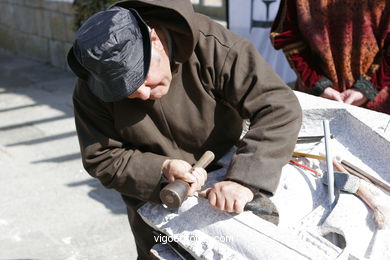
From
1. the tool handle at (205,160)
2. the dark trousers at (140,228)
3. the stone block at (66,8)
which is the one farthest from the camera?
the stone block at (66,8)

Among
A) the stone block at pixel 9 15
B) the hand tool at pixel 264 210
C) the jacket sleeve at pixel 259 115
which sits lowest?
the stone block at pixel 9 15

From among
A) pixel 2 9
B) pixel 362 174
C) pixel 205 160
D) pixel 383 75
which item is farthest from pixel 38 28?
pixel 362 174

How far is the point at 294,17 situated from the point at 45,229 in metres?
1.97

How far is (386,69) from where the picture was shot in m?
2.37

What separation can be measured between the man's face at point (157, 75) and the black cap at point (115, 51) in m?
0.03

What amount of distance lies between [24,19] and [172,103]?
6920mm

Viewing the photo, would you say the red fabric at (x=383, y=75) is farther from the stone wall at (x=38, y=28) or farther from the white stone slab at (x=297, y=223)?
the stone wall at (x=38, y=28)

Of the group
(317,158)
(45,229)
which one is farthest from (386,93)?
(45,229)

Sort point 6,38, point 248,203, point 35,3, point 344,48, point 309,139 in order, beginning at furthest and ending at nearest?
point 6,38, point 35,3, point 344,48, point 309,139, point 248,203

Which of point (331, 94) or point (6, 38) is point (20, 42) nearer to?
point (6, 38)

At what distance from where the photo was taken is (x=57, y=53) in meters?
7.39

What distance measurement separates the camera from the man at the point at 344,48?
7.54ft

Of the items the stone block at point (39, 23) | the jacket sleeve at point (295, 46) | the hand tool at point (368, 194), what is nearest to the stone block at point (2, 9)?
the stone block at point (39, 23)

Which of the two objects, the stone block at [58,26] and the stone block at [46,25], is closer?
the stone block at [58,26]
